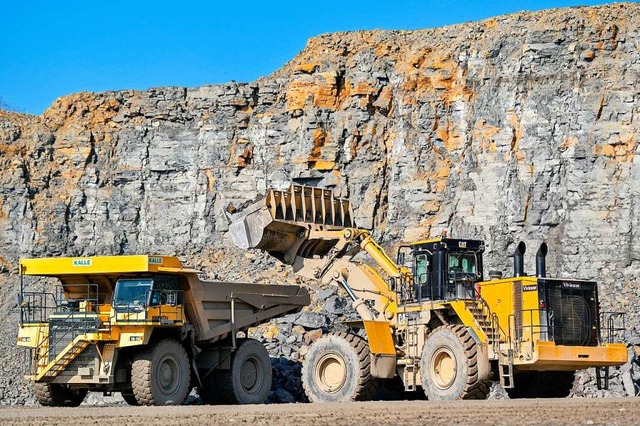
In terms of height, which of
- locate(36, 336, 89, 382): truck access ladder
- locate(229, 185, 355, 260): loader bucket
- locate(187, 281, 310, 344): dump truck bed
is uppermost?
locate(229, 185, 355, 260): loader bucket

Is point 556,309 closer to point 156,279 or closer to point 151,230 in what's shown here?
point 156,279

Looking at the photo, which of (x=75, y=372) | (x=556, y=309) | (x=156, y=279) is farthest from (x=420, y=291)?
A: (x=75, y=372)

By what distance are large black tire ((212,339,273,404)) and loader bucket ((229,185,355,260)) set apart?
256 cm

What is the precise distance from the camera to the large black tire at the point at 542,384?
23094mm

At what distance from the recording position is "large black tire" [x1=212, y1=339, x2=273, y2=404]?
24.2 meters

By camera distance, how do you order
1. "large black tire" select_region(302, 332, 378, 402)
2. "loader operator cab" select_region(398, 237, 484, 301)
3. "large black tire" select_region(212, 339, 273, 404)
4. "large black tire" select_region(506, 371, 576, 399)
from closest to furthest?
"loader operator cab" select_region(398, 237, 484, 301) < "large black tire" select_region(302, 332, 378, 402) < "large black tire" select_region(506, 371, 576, 399) < "large black tire" select_region(212, 339, 273, 404)

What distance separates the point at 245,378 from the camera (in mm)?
24688

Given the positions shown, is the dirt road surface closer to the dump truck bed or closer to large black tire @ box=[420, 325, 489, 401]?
large black tire @ box=[420, 325, 489, 401]

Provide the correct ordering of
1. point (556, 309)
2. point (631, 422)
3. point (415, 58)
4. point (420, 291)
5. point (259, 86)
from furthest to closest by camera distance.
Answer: point (259, 86) → point (415, 58) → point (420, 291) → point (556, 309) → point (631, 422)

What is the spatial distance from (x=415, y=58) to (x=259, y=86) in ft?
27.4

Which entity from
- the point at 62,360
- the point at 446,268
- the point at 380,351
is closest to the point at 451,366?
the point at 380,351

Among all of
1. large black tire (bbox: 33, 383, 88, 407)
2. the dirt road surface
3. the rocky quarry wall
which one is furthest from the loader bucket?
the rocky quarry wall

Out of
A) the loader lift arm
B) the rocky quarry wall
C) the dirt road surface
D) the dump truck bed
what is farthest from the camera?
the rocky quarry wall

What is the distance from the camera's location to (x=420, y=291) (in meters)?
22.9
